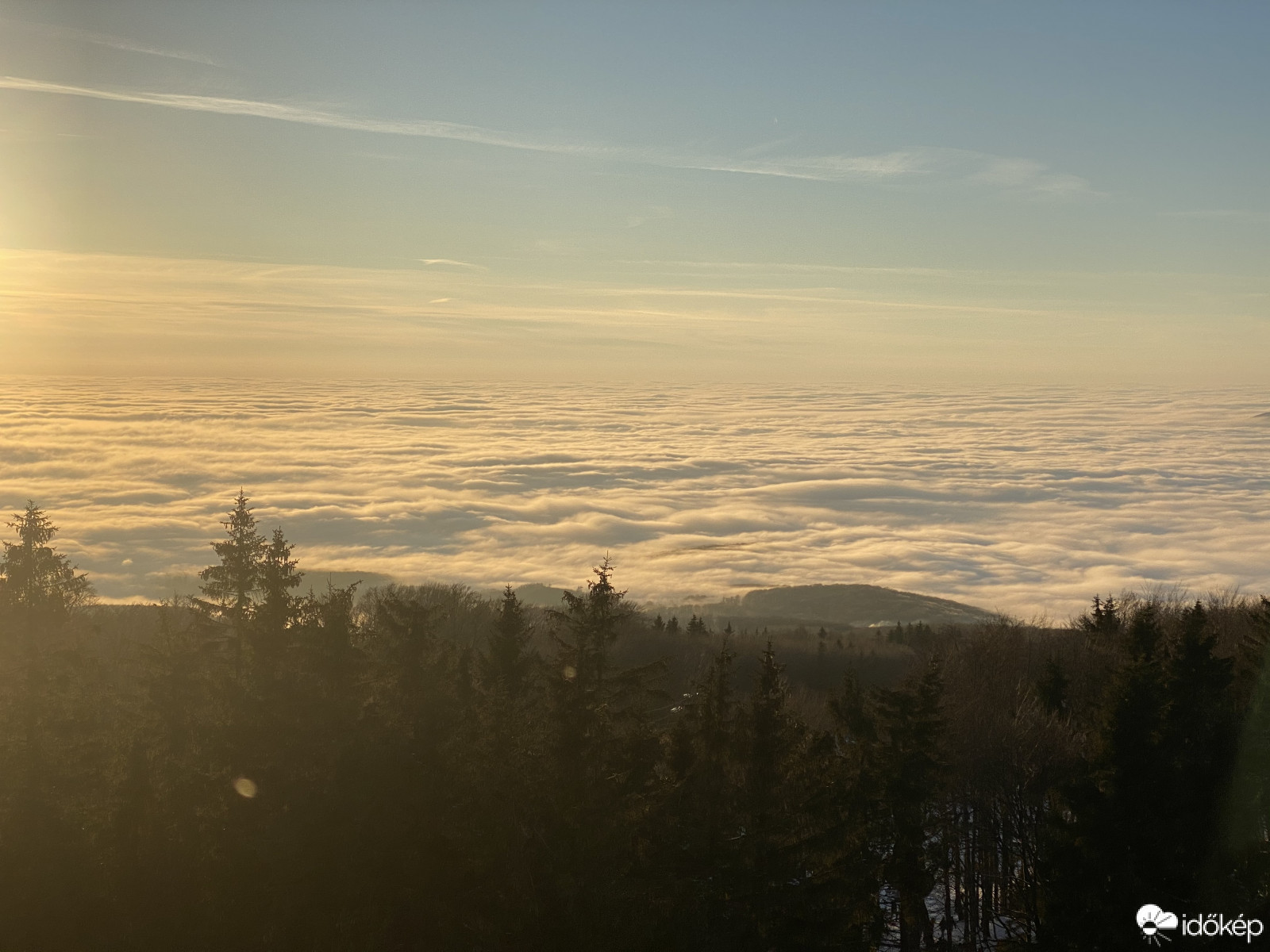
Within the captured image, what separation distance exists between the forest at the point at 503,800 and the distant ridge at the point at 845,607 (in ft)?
408

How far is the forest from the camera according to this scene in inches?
604

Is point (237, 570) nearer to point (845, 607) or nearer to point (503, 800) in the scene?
point (503, 800)

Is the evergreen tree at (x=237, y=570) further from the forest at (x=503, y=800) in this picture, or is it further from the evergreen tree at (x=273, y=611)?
the evergreen tree at (x=273, y=611)

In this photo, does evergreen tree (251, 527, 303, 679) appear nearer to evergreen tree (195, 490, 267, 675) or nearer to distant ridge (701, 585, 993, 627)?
evergreen tree (195, 490, 267, 675)

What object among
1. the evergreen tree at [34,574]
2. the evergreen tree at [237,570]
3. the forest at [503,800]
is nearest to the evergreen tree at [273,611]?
the forest at [503,800]

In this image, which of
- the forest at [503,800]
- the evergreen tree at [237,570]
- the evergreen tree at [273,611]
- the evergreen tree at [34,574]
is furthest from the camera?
the evergreen tree at [34,574]

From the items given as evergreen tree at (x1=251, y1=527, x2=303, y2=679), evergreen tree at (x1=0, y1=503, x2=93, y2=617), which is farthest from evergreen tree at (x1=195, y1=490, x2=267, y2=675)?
evergreen tree at (x1=0, y1=503, x2=93, y2=617)

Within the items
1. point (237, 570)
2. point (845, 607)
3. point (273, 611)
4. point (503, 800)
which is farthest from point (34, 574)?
point (845, 607)

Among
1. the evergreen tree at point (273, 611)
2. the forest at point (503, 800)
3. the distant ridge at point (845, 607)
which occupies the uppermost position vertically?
the evergreen tree at point (273, 611)

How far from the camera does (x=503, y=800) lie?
15.7 metres

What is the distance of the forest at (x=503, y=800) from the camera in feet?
50.3

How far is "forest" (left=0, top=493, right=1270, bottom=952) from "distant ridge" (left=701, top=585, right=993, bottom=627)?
124 metres

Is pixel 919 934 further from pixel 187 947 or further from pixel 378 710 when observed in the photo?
pixel 187 947

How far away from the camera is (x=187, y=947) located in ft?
48.2
